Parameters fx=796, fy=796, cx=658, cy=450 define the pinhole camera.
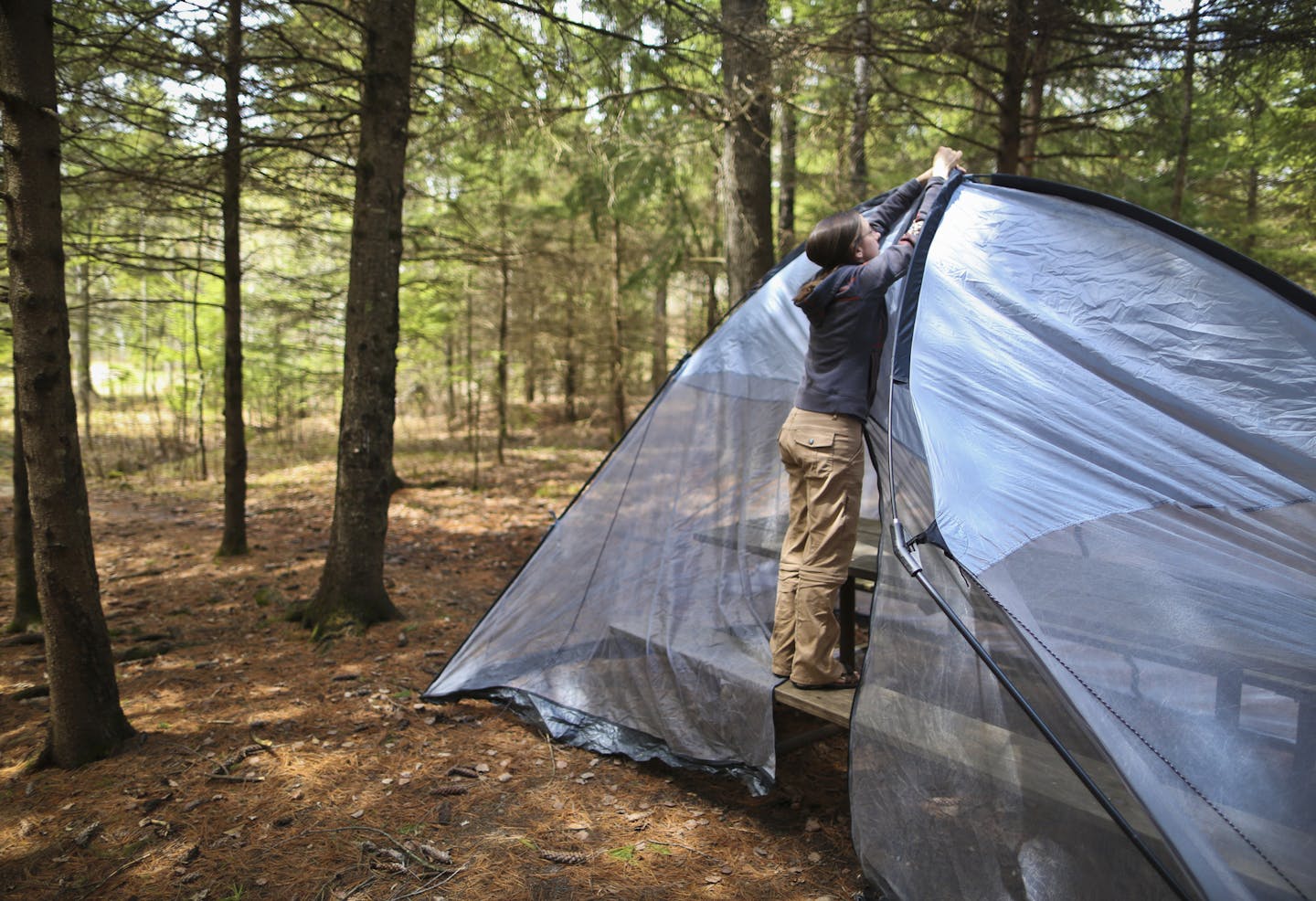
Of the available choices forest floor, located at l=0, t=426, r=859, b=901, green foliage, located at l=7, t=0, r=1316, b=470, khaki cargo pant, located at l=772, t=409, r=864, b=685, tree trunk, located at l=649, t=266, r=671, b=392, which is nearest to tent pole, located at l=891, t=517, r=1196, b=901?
khaki cargo pant, located at l=772, t=409, r=864, b=685

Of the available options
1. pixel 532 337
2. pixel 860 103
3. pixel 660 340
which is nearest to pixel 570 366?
pixel 532 337

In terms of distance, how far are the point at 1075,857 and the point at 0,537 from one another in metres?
9.70

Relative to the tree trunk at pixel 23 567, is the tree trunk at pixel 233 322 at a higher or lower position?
higher

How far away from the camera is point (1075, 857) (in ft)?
7.74

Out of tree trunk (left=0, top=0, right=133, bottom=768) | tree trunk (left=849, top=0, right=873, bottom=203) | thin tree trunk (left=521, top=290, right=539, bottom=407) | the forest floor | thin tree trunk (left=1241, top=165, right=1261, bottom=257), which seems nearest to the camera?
the forest floor

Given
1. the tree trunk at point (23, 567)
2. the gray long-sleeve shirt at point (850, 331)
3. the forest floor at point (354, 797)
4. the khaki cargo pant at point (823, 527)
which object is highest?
the gray long-sleeve shirt at point (850, 331)

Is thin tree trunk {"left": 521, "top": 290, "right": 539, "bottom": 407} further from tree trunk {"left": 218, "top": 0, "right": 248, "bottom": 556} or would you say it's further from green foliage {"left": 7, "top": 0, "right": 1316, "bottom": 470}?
tree trunk {"left": 218, "top": 0, "right": 248, "bottom": 556}

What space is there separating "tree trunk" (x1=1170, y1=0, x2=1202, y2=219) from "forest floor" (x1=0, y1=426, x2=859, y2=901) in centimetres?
492

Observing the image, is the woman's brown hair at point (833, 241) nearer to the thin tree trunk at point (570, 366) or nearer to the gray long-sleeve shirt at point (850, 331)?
the gray long-sleeve shirt at point (850, 331)

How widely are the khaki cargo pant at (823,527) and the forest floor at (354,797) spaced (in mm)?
779

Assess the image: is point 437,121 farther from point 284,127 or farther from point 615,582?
point 615,582

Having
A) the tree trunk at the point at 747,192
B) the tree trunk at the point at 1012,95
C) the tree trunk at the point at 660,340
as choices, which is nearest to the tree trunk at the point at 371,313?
the tree trunk at the point at 747,192

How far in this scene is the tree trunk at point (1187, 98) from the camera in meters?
5.07

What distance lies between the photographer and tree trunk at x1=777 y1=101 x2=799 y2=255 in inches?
393
